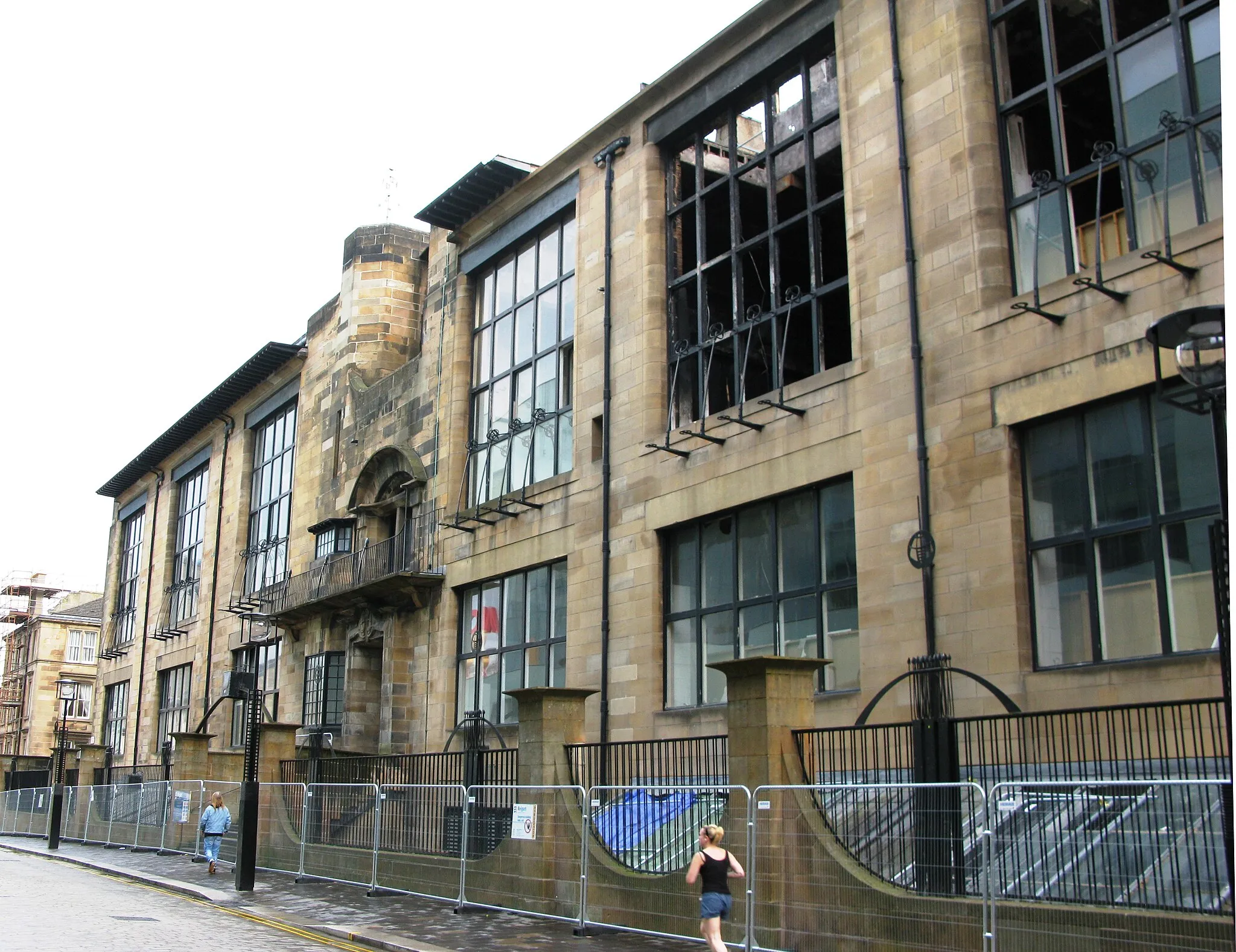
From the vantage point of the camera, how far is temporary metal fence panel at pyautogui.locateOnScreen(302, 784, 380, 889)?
19953 millimetres

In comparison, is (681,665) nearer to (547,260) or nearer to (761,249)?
(761,249)

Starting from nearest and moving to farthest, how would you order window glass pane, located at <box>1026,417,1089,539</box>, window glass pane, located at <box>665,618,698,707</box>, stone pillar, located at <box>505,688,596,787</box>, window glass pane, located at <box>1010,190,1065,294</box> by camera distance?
window glass pane, located at <box>1026,417,1089,539</box>
window glass pane, located at <box>1010,190,1065,294</box>
stone pillar, located at <box>505,688,596,787</box>
window glass pane, located at <box>665,618,698,707</box>

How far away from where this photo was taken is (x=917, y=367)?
16.9m

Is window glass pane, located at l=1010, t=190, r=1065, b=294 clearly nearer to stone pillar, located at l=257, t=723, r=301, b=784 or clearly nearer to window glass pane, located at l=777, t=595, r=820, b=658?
window glass pane, located at l=777, t=595, r=820, b=658

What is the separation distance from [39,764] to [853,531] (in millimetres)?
43813

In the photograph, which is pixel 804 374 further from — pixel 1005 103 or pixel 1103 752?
pixel 1103 752

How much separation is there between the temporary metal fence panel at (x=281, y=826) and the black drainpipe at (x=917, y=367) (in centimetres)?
1183

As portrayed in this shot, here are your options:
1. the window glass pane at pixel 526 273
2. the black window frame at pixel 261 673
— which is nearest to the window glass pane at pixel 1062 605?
the window glass pane at pixel 526 273

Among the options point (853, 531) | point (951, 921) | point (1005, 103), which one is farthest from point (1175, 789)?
point (1005, 103)

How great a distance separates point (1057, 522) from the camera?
15289 millimetres

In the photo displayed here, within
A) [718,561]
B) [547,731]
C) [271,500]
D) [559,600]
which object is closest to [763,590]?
[718,561]

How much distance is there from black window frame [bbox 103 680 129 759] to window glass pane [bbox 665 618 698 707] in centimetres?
3295

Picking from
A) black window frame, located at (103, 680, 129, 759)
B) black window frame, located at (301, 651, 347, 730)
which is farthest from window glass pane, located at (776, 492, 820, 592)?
black window frame, located at (103, 680, 129, 759)

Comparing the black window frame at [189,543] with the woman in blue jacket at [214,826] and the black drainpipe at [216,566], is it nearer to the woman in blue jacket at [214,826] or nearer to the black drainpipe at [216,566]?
the black drainpipe at [216,566]
